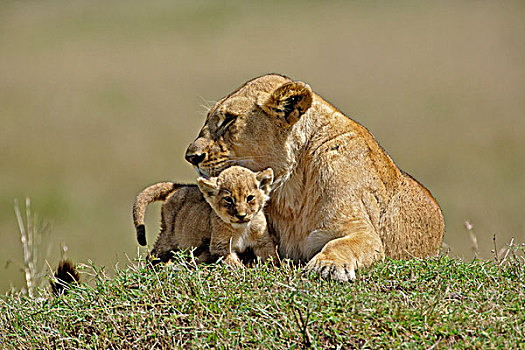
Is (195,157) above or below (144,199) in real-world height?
above

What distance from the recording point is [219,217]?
6.60 meters

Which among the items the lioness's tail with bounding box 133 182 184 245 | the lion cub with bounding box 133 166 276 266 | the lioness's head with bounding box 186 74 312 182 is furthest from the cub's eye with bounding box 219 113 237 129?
the lioness's tail with bounding box 133 182 184 245

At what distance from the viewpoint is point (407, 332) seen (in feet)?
16.3

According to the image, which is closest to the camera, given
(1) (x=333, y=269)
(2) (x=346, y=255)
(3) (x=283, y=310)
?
(3) (x=283, y=310)

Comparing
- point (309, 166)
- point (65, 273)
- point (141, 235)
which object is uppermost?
point (309, 166)

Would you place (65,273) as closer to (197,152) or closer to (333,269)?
(197,152)

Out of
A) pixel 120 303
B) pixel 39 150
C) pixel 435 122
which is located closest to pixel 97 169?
pixel 39 150

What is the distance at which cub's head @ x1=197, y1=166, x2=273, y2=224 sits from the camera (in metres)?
6.34

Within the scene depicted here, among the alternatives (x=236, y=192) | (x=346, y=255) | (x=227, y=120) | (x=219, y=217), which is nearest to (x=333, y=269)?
(x=346, y=255)

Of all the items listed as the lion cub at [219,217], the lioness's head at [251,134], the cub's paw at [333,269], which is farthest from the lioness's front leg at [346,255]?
the lioness's head at [251,134]

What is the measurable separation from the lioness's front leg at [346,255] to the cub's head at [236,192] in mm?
642

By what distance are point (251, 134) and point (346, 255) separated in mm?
1314

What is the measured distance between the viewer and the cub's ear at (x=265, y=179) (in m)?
6.49

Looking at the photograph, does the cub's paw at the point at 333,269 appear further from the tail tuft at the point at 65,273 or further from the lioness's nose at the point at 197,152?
the tail tuft at the point at 65,273
